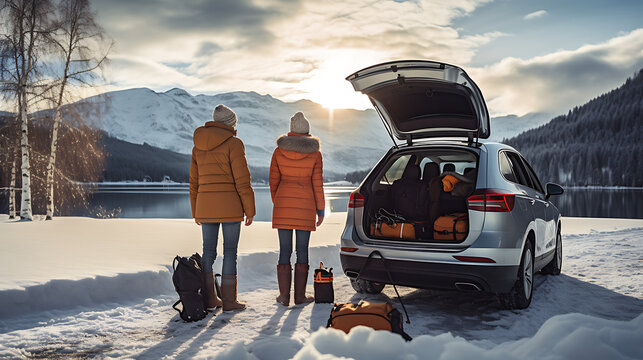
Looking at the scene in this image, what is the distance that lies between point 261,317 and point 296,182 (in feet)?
4.69

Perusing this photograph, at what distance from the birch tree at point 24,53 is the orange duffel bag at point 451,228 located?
578 inches

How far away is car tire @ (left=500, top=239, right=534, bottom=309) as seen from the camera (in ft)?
13.7

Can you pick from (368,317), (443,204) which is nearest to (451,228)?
(443,204)

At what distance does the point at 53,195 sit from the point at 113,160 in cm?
13808

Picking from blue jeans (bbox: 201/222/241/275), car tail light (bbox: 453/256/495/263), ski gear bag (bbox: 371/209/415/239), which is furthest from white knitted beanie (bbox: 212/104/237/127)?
car tail light (bbox: 453/256/495/263)

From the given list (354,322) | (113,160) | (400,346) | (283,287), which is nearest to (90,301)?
(283,287)

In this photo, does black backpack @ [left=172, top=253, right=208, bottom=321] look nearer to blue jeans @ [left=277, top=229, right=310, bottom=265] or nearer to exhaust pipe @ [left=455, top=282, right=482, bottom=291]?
blue jeans @ [left=277, top=229, right=310, bottom=265]

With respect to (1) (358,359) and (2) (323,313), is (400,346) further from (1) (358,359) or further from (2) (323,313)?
(2) (323,313)

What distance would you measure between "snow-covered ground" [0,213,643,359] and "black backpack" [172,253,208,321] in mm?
107

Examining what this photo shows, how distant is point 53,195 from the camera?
16.5 metres

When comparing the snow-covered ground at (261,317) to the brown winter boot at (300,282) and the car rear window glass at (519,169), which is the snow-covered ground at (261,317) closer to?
the brown winter boot at (300,282)

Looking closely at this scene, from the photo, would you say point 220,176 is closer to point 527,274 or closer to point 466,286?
point 466,286

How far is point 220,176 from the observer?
436 centimetres

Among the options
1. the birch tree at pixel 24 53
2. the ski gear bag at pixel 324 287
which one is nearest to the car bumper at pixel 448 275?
the ski gear bag at pixel 324 287
